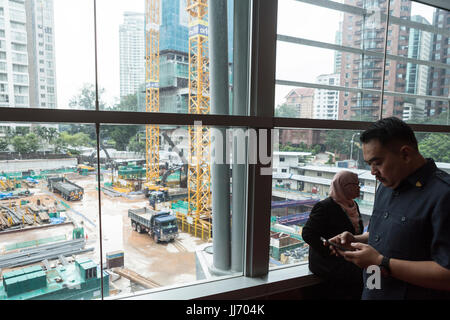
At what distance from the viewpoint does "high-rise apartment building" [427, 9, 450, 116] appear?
137 inches

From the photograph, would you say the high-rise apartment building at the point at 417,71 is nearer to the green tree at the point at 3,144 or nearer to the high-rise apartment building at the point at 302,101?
the high-rise apartment building at the point at 302,101

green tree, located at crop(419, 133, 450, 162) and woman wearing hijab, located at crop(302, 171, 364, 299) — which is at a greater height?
green tree, located at crop(419, 133, 450, 162)

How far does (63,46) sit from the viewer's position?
5.83ft

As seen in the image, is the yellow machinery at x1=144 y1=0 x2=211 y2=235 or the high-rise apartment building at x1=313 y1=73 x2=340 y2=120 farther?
the high-rise apartment building at x1=313 y1=73 x2=340 y2=120

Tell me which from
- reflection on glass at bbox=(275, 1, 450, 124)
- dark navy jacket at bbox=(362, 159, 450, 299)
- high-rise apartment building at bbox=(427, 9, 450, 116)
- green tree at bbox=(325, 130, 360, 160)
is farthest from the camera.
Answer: high-rise apartment building at bbox=(427, 9, 450, 116)

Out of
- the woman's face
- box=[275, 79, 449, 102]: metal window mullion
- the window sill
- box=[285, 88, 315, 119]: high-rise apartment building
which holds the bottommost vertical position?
the window sill

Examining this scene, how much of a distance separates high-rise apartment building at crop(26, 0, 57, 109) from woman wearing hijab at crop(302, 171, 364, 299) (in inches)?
74.0

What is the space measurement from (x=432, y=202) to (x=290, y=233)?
5.19 feet

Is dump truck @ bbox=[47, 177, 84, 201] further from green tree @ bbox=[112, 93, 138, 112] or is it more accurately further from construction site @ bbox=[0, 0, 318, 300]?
green tree @ bbox=[112, 93, 138, 112]

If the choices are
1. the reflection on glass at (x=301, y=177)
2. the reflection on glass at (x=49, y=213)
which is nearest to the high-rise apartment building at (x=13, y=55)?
the reflection on glass at (x=49, y=213)

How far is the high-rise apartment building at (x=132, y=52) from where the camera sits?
193 centimetres

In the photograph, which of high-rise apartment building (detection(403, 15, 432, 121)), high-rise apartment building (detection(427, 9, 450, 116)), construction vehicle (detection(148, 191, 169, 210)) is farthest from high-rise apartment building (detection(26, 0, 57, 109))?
high-rise apartment building (detection(427, 9, 450, 116))

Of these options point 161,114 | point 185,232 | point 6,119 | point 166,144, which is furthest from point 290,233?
point 6,119

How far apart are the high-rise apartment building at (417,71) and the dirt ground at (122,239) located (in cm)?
293
